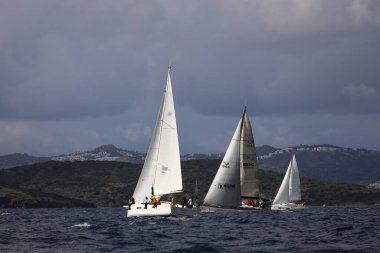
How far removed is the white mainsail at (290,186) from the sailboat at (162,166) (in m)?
96.6

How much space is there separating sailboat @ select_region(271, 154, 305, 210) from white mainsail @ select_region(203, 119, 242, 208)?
66.9 meters

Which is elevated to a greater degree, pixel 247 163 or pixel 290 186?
pixel 290 186

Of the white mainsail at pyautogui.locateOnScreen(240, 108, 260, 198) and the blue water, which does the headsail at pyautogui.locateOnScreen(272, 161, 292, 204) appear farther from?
the blue water

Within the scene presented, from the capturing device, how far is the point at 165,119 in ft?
299

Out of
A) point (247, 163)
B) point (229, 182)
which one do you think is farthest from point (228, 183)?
point (247, 163)

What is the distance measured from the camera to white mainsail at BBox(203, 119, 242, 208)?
116 m

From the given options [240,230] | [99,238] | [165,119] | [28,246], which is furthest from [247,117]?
[28,246]

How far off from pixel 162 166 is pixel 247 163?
126ft

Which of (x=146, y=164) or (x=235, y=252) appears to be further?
(x=146, y=164)

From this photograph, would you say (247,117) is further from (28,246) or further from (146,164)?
(28,246)

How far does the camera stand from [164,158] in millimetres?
90812

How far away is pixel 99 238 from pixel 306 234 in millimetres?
18751

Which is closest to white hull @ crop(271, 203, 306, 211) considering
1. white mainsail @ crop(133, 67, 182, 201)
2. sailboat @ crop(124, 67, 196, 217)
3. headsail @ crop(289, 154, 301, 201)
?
headsail @ crop(289, 154, 301, 201)

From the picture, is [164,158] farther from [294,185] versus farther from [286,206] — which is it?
[294,185]
